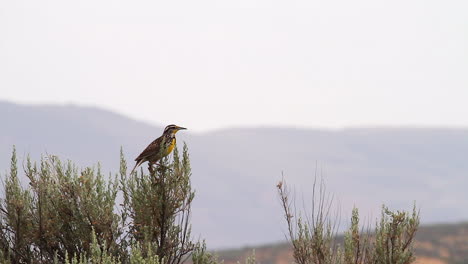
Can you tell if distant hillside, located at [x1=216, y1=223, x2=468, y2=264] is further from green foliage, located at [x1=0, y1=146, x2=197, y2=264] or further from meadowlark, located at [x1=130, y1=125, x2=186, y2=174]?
meadowlark, located at [x1=130, y1=125, x2=186, y2=174]

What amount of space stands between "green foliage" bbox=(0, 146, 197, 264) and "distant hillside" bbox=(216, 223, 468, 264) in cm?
3989

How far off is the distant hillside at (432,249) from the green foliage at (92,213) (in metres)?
39.9

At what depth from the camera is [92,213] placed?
892cm

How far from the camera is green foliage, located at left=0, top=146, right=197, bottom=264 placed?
8914 millimetres

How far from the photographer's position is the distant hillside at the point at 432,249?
165ft

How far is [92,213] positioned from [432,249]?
156ft

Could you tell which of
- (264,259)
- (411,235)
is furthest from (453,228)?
(411,235)

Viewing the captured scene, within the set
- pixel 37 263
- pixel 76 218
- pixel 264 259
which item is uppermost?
pixel 76 218

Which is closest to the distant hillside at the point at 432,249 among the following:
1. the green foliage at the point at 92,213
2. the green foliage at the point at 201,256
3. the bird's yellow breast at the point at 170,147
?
the green foliage at the point at 201,256

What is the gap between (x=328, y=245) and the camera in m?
9.05

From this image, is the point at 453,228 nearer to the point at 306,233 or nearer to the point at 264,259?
the point at 264,259

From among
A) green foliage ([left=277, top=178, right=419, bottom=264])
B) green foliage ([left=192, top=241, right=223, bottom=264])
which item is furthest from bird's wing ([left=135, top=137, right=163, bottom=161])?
green foliage ([left=277, top=178, right=419, bottom=264])

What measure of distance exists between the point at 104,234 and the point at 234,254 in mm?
47731

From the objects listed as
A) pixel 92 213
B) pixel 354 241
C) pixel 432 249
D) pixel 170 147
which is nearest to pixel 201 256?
pixel 92 213
